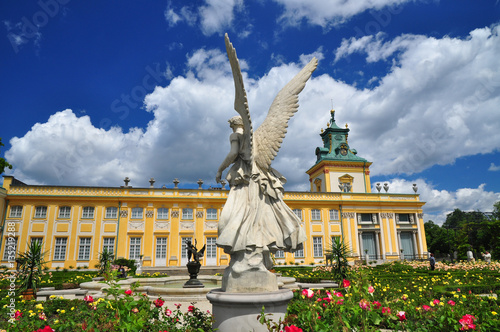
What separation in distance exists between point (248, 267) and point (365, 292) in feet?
4.86

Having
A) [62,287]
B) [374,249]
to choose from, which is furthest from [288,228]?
[374,249]

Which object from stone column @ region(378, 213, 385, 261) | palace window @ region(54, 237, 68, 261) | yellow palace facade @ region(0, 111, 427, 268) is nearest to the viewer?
palace window @ region(54, 237, 68, 261)

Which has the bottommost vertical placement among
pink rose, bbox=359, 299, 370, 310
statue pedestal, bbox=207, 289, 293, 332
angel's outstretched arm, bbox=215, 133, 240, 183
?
statue pedestal, bbox=207, 289, 293, 332

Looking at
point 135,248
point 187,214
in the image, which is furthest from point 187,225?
point 135,248

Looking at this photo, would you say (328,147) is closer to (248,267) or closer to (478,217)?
(478,217)

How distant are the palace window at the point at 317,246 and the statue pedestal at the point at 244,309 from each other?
27991 millimetres

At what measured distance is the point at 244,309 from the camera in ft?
11.9

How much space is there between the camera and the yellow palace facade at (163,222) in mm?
26250

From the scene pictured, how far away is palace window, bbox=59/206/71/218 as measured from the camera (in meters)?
26.9

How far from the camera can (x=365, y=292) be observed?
333cm

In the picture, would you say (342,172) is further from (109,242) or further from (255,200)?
(255,200)

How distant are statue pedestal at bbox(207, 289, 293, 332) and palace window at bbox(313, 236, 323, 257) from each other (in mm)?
27991

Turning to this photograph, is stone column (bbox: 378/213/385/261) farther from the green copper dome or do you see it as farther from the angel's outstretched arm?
the angel's outstretched arm

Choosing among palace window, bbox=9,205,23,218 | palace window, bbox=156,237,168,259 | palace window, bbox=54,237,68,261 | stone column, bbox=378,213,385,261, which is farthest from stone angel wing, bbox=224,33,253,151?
stone column, bbox=378,213,385,261
